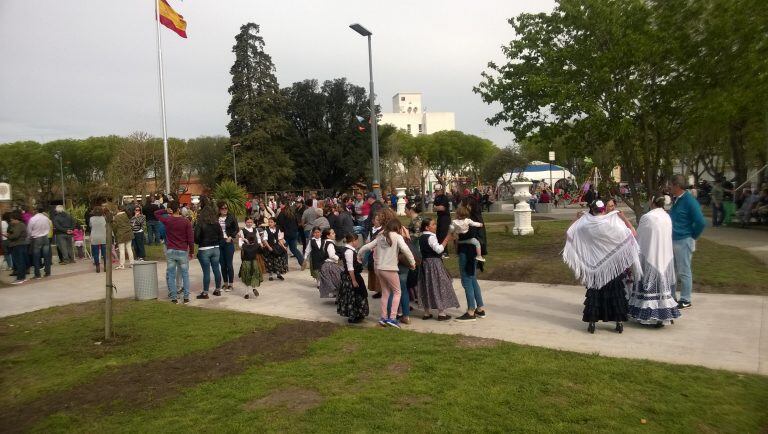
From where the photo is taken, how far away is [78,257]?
701 inches

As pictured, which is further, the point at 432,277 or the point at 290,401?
the point at 432,277

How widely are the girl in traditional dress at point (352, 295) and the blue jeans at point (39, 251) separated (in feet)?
31.1

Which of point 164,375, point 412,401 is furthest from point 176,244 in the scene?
point 412,401

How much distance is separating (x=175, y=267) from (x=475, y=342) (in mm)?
5918

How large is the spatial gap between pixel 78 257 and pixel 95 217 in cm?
461

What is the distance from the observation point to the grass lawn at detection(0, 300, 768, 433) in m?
4.52

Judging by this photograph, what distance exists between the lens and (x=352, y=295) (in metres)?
8.02

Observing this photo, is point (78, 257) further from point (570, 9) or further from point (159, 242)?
point (570, 9)

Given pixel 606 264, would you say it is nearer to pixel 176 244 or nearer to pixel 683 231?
pixel 683 231

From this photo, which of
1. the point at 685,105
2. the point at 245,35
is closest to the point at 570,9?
the point at 685,105

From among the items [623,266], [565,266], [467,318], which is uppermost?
[623,266]

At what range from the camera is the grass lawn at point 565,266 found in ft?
30.9

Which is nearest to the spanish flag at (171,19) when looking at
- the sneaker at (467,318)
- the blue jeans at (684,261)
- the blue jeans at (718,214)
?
the sneaker at (467,318)

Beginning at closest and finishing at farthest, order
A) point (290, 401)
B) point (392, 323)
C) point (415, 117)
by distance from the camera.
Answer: point (290, 401)
point (392, 323)
point (415, 117)
